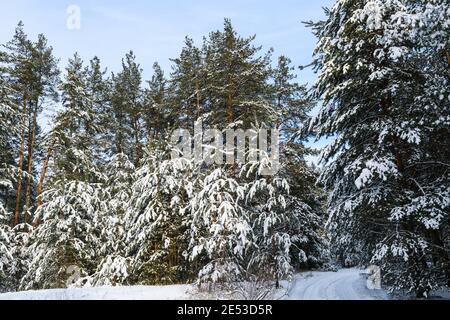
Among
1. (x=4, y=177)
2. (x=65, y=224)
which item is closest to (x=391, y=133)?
(x=65, y=224)

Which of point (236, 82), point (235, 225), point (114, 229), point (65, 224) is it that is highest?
point (236, 82)

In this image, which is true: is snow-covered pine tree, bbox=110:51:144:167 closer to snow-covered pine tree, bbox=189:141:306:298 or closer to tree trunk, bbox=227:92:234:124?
tree trunk, bbox=227:92:234:124

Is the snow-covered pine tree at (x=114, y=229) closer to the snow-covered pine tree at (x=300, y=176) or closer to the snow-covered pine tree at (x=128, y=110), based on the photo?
the snow-covered pine tree at (x=128, y=110)

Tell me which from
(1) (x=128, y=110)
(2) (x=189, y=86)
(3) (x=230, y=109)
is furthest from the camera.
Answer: (1) (x=128, y=110)

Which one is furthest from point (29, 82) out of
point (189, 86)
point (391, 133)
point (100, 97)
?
point (391, 133)

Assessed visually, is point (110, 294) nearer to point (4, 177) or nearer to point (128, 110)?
point (4, 177)

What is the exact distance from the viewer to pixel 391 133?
10.2 meters

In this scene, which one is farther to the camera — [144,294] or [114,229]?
[114,229]

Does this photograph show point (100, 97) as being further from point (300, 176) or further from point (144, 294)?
point (144, 294)

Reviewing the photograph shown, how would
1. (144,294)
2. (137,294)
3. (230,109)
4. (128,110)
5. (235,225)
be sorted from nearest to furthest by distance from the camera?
(137,294) < (144,294) < (235,225) < (230,109) < (128,110)

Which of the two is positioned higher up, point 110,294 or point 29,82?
point 29,82

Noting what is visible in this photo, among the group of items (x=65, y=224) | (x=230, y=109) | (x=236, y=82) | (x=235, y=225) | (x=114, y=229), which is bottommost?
(x=114, y=229)

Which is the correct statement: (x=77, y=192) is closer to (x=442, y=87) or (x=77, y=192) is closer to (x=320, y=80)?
(x=320, y=80)

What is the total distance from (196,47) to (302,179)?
10.1 m
